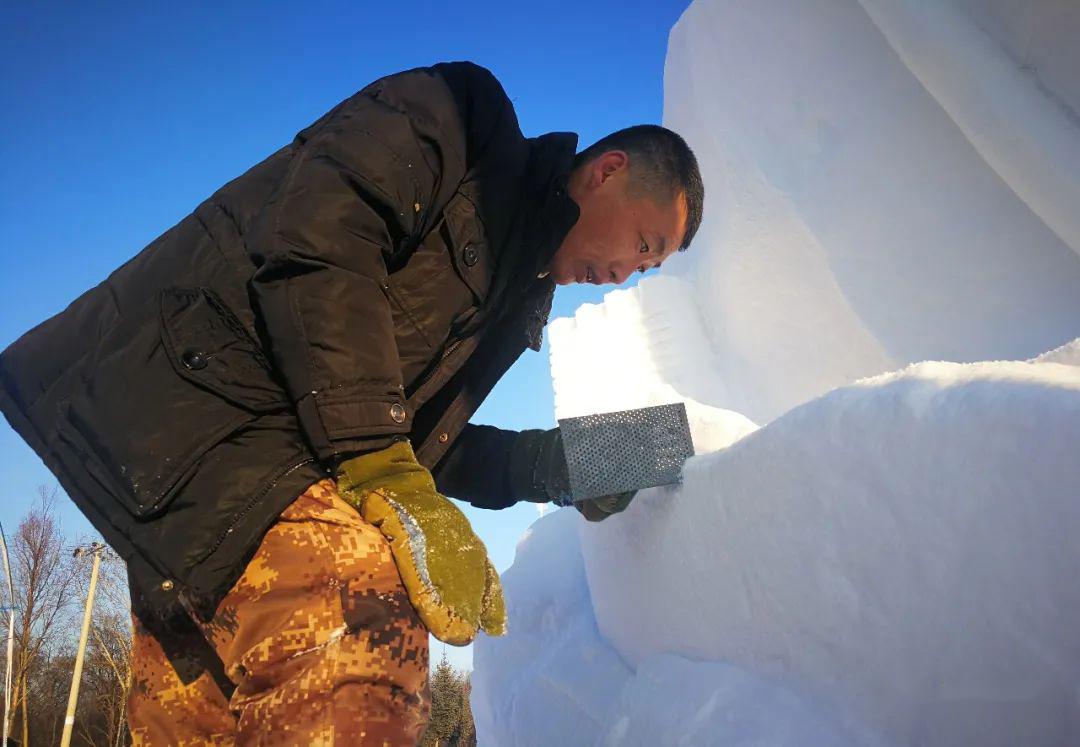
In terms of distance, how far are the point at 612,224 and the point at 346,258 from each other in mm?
638

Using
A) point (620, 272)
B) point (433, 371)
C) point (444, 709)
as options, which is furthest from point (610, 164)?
point (444, 709)

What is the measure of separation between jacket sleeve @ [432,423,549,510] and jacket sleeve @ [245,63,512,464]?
731 millimetres

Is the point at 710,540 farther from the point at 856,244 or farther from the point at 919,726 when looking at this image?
the point at 856,244

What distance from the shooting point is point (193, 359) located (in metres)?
0.98

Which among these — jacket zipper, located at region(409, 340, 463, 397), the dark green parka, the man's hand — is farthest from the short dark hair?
the man's hand

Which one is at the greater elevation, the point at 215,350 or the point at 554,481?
the point at 215,350

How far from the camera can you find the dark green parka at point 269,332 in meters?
0.93

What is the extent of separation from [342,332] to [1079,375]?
3.14 feet

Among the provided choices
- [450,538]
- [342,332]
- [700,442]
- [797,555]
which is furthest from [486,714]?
[342,332]

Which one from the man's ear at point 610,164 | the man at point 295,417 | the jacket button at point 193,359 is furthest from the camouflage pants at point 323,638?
the man's ear at point 610,164

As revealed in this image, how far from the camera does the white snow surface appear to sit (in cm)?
95

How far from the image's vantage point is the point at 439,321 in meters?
1.18

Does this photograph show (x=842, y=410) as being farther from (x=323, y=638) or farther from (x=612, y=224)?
(x=323, y=638)

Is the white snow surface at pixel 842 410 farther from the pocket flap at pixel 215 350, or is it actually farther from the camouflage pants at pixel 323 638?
the pocket flap at pixel 215 350
